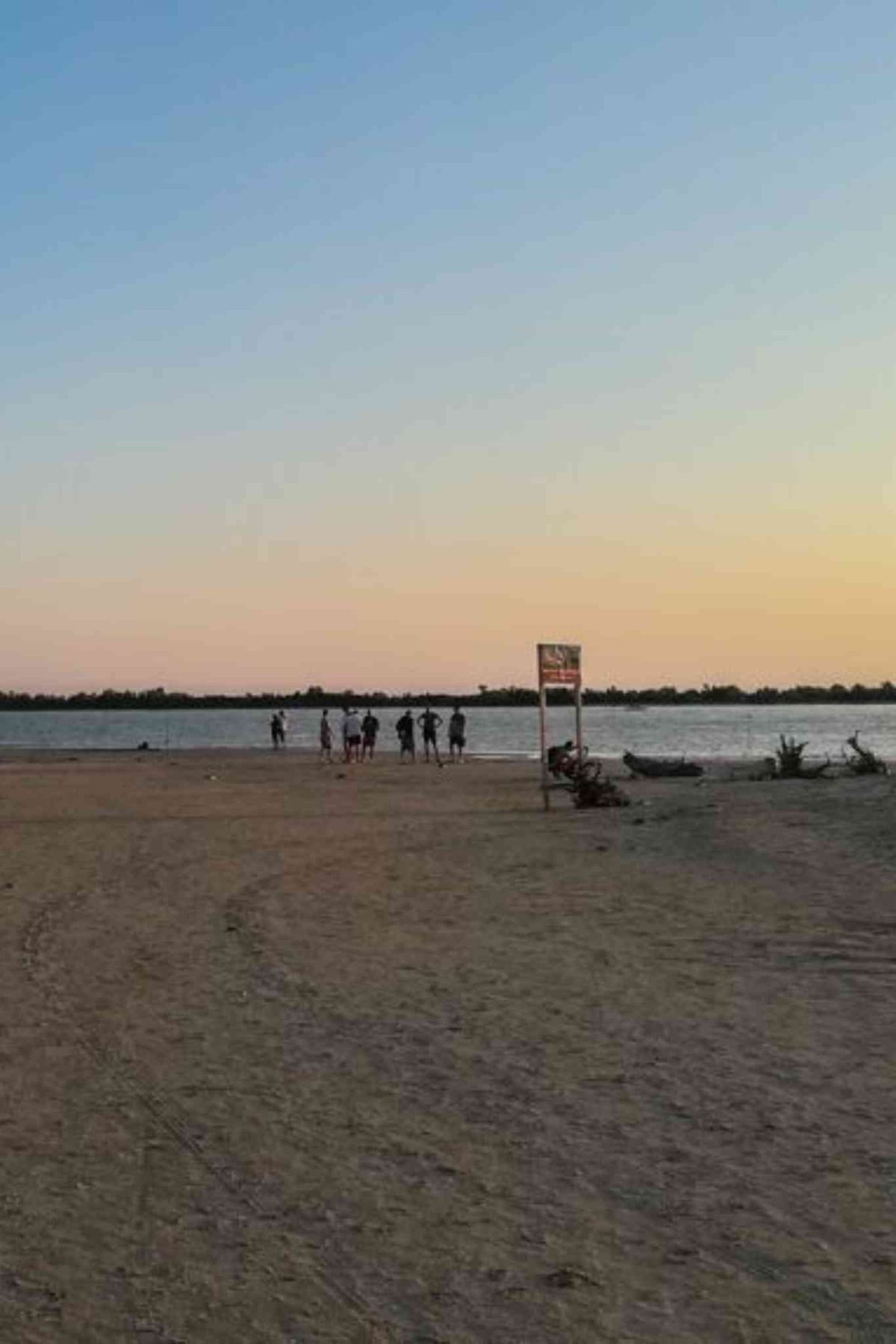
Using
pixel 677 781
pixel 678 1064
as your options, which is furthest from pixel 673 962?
pixel 677 781

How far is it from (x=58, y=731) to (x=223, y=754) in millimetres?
58075

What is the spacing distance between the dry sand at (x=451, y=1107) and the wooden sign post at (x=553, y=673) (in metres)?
9.23

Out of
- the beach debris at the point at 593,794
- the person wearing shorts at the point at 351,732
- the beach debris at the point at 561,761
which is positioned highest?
the person wearing shorts at the point at 351,732

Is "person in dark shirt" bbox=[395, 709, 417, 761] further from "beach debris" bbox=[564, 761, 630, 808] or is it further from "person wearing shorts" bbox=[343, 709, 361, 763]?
"beach debris" bbox=[564, 761, 630, 808]

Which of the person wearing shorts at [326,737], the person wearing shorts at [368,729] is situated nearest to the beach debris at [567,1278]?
the person wearing shorts at [368,729]

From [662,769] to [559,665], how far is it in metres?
11.1

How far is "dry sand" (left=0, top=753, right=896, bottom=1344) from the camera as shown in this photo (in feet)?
15.6

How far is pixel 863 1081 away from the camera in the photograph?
7.23 metres

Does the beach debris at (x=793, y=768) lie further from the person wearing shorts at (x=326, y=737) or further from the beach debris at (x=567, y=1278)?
the beach debris at (x=567, y=1278)

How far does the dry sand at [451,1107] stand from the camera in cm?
474

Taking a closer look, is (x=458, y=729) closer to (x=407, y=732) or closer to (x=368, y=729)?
(x=407, y=732)

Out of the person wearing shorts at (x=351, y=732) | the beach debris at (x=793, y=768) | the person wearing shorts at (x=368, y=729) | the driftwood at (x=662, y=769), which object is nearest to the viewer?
the beach debris at (x=793, y=768)

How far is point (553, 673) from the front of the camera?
2562 cm

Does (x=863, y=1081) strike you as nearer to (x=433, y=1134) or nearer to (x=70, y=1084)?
(x=433, y=1134)
